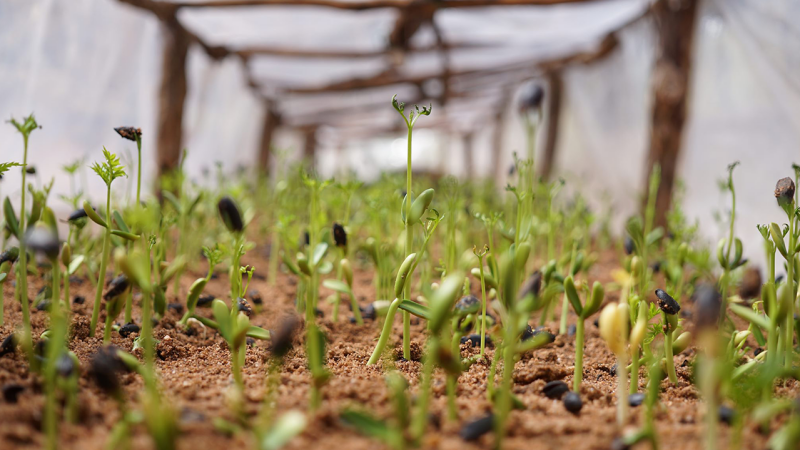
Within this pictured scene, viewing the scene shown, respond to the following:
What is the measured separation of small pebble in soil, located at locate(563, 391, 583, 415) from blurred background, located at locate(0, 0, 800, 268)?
83cm

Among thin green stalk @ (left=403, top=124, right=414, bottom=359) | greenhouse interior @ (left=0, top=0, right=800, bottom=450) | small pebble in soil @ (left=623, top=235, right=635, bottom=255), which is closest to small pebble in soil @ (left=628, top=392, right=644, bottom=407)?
greenhouse interior @ (left=0, top=0, right=800, bottom=450)

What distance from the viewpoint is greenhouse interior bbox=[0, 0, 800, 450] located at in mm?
819

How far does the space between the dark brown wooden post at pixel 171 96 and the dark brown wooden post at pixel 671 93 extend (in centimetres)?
312

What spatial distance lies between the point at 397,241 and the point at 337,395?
42.3 inches

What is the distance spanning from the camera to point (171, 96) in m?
3.53

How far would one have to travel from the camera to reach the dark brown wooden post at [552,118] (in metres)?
5.93

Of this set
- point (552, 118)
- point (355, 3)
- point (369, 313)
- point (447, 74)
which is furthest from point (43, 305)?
point (552, 118)

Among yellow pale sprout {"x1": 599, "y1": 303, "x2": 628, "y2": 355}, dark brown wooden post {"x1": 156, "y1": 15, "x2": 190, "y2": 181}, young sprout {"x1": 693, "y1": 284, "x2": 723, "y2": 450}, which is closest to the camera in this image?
young sprout {"x1": 693, "y1": 284, "x2": 723, "y2": 450}

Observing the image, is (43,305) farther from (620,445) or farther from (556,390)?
(620,445)

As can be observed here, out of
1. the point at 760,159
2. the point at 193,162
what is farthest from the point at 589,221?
the point at 193,162

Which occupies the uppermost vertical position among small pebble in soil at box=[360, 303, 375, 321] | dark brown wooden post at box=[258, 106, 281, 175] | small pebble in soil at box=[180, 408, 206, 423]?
→ dark brown wooden post at box=[258, 106, 281, 175]

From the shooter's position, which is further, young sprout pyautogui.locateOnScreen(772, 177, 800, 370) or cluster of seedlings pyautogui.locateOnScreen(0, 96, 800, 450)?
young sprout pyautogui.locateOnScreen(772, 177, 800, 370)

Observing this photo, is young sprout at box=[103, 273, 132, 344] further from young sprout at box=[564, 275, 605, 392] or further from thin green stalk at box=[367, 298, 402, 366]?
young sprout at box=[564, 275, 605, 392]

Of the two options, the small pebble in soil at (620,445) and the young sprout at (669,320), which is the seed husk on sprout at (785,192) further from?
the small pebble in soil at (620,445)
